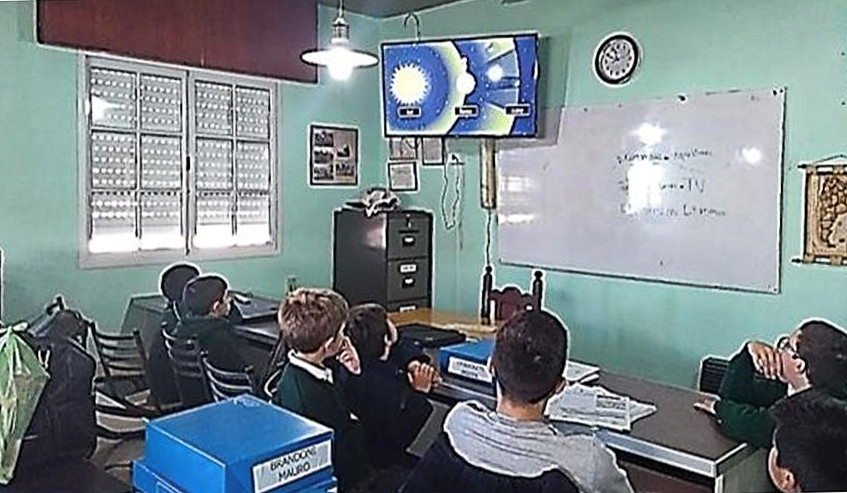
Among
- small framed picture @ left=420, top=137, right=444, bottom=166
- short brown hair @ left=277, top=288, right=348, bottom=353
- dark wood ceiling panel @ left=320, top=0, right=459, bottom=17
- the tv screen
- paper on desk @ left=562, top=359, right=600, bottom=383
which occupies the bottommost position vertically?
Result: paper on desk @ left=562, top=359, right=600, bottom=383

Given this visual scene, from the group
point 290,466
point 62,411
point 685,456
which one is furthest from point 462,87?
point 290,466

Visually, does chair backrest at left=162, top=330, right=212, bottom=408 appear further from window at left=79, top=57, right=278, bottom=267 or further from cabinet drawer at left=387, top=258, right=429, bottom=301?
cabinet drawer at left=387, top=258, right=429, bottom=301

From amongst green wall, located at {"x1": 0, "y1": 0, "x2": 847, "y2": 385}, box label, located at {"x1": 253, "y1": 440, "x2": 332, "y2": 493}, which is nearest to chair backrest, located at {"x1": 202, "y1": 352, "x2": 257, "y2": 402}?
box label, located at {"x1": 253, "y1": 440, "x2": 332, "y2": 493}

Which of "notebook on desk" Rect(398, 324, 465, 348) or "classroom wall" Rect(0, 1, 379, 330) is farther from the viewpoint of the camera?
"classroom wall" Rect(0, 1, 379, 330)

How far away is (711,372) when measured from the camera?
384cm

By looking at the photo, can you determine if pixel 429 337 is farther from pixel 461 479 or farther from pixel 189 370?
pixel 461 479

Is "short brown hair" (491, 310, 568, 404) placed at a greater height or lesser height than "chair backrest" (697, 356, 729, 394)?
greater

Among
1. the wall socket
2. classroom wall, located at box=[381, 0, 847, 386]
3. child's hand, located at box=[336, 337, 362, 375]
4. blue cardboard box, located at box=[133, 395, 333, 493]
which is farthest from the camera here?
the wall socket

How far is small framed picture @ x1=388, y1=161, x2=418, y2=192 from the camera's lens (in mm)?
5466

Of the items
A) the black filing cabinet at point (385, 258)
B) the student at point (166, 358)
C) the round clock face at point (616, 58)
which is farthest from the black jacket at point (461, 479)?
the black filing cabinet at point (385, 258)

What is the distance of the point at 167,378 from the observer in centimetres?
346

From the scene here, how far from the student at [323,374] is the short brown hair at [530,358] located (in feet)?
1.78

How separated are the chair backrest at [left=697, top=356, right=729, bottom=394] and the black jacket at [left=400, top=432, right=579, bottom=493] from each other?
8.76 feet

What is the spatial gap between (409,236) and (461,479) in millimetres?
3819
